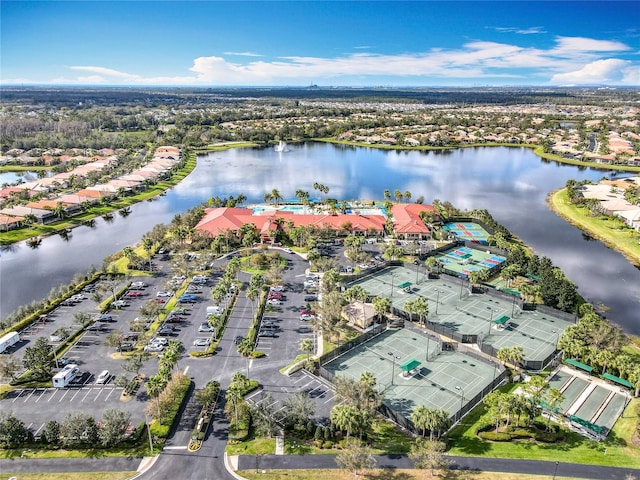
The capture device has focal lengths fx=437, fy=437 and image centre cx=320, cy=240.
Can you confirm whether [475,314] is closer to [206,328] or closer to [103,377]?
[206,328]

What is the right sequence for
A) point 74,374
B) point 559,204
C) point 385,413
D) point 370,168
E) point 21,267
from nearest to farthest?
point 385,413, point 74,374, point 21,267, point 559,204, point 370,168

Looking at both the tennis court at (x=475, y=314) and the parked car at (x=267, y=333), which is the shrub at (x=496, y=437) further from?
the parked car at (x=267, y=333)

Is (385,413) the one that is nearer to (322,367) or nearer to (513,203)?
(322,367)

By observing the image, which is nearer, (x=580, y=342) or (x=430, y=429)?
(x=430, y=429)

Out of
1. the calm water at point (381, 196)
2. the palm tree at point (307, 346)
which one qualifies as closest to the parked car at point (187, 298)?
the palm tree at point (307, 346)

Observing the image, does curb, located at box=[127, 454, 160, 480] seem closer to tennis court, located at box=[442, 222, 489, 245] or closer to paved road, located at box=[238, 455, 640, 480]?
paved road, located at box=[238, 455, 640, 480]

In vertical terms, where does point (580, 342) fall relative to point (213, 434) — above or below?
above

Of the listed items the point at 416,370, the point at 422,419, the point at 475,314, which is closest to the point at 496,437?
the point at 422,419

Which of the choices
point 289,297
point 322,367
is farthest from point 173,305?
point 322,367
